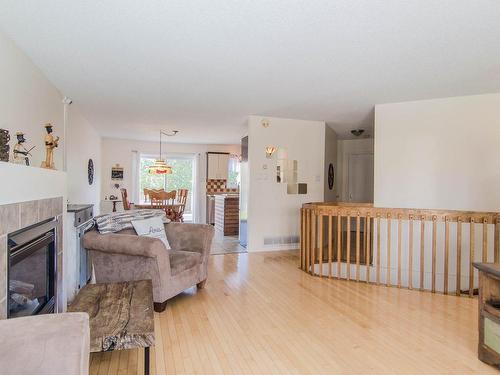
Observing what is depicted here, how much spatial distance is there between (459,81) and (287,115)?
Answer: 7.70ft

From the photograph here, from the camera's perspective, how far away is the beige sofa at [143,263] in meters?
2.50

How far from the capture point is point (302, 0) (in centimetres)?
183

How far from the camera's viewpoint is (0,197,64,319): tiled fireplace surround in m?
1.41

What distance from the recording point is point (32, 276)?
1974 mm

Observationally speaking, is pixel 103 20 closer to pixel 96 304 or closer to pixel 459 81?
pixel 96 304

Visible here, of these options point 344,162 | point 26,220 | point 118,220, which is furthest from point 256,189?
point 26,220

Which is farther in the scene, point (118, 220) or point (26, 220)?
point (118, 220)

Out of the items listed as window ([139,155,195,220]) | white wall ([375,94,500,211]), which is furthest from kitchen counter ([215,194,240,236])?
white wall ([375,94,500,211])

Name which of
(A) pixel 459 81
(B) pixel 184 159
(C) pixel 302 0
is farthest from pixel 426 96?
(B) pixel 184 159

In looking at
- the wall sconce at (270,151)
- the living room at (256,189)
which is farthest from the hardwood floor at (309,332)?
the wall sconce at (270,151)

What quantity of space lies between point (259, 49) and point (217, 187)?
19.9ft

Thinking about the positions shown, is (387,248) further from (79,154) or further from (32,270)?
(79,154)

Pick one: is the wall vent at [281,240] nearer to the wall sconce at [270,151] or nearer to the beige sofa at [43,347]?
the wall sconce at [270,151]

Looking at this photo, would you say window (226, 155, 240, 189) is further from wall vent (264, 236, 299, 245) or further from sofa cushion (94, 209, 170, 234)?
sofa cushion (94, 209, 170, 234)
